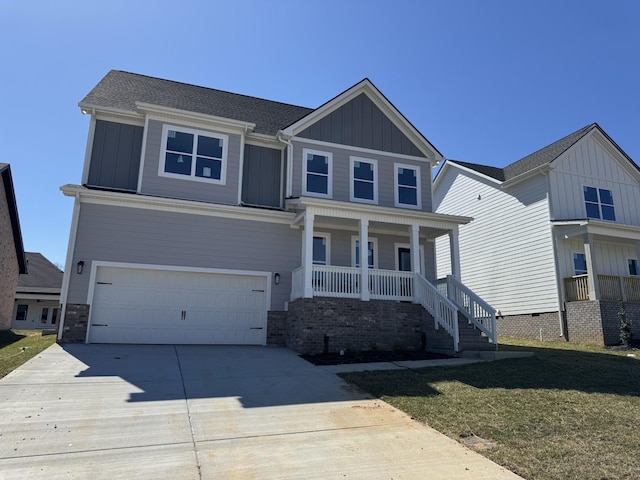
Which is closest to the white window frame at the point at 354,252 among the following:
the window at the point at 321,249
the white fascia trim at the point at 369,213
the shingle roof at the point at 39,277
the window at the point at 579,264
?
the window at the point at 321,249

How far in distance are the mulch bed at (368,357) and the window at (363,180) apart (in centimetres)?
568

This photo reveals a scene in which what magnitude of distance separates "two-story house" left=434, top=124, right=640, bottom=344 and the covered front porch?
5.06 meters

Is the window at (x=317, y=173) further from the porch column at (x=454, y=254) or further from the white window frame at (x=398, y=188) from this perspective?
the porch column at (x=454, y=254)

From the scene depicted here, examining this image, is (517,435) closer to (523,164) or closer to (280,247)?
(280,247)

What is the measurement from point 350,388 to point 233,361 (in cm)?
323

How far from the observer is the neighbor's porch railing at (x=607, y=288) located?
15789mm

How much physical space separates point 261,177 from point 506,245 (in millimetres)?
11478

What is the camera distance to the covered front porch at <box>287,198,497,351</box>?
12.2 m

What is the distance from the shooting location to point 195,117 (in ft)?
44.4

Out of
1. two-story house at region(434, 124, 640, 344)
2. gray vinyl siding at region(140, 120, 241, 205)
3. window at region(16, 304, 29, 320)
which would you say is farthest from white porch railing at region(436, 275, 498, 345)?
window at region(16, 304, 29, 320)

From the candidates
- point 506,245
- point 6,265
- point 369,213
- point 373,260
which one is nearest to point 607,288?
point 506,245

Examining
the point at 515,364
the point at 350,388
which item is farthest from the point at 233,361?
the point at 515,364

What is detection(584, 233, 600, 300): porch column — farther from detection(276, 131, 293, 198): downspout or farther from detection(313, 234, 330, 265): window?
detection(276, 131, 293, 198): downspout

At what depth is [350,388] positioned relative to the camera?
25.3 ft
